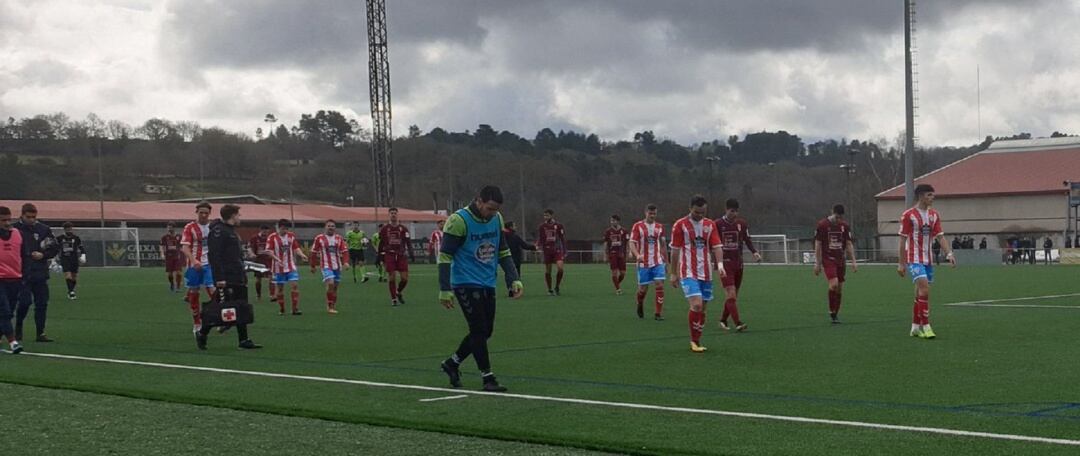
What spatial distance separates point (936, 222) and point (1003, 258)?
49.0 metres

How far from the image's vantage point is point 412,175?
13725 cm

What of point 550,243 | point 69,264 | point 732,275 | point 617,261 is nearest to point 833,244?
point 732,275

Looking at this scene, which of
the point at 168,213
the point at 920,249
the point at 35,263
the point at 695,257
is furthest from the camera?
the point at 168,213

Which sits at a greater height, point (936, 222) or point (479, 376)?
point (936, 222)

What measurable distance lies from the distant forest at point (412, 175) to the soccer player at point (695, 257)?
288 feet

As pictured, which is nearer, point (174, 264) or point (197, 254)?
point (197, 254)

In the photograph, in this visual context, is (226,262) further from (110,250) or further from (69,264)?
(110,250)

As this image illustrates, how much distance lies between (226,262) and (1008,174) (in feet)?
267

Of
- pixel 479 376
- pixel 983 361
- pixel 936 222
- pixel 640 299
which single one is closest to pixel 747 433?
pixel 479 376

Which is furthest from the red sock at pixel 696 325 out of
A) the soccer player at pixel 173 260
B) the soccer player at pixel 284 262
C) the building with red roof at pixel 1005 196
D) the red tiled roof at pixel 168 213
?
the red tiled roof at pixel 168 213

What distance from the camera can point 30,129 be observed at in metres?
135

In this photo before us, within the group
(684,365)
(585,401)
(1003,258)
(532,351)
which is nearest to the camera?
(585,401)

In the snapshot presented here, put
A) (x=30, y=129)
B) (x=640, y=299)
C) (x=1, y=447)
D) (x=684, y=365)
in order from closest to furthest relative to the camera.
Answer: (x=1, y=447)
(x=684, y=365)
(x=640, y=299)
(x=30, y=129)

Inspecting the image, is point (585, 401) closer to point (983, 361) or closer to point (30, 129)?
point (983, 361)
